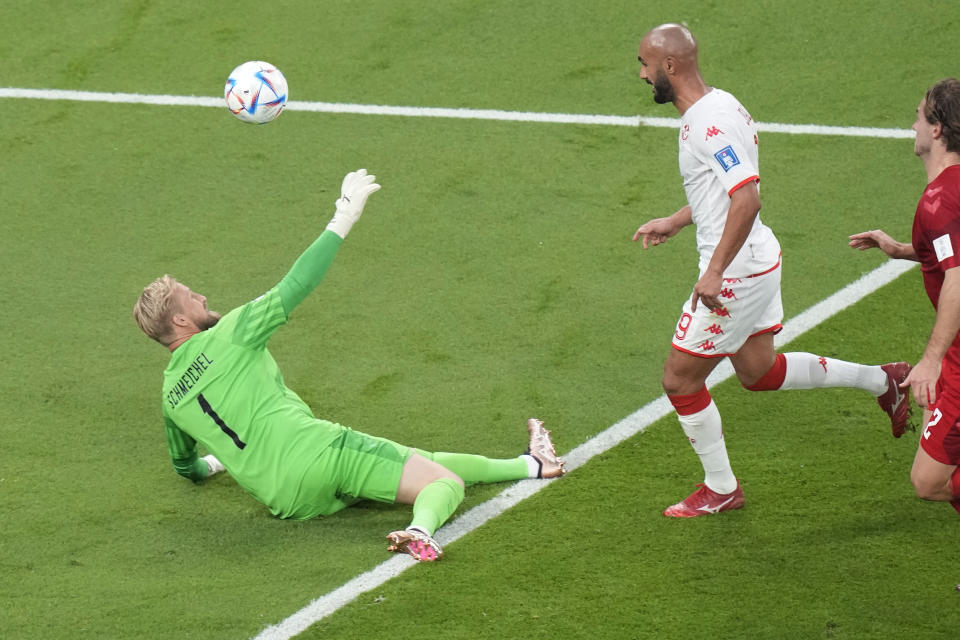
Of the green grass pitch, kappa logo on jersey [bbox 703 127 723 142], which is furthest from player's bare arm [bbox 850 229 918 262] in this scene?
the green grass pitch

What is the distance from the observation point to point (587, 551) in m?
5.73

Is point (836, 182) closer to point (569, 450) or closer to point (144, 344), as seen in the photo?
point (569, 450)

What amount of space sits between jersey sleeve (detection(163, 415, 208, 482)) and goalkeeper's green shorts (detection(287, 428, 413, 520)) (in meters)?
0.58

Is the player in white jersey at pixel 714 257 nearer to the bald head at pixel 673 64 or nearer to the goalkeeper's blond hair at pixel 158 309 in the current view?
the bald head at pixel 673 64

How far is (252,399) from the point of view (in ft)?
19.0

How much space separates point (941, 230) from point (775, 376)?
57.9 inches

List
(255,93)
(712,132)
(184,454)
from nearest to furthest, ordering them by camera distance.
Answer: (712,132), (184,454), (255,93)

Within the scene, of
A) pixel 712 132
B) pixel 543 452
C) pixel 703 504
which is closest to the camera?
pixel 712 132

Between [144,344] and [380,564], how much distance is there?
99.1 inches

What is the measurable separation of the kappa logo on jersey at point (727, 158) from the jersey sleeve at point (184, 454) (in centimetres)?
268

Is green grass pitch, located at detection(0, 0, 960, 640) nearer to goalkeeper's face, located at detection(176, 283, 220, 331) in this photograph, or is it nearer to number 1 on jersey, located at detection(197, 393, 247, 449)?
number 1 on jersey, located at detection(197, 393, 247, 449)

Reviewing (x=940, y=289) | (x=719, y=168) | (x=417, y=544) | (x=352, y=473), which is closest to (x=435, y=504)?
(x=417, y=544)

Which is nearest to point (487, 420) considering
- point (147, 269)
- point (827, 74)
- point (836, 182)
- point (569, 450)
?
point (569, 450)

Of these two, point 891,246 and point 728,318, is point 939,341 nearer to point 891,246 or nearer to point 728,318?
point 891,246
